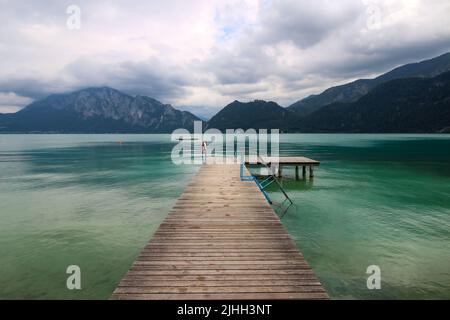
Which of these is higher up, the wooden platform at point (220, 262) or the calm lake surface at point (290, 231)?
the wooden platform at point (220, 262)

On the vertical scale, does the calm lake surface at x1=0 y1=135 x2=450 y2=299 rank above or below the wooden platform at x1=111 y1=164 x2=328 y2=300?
below

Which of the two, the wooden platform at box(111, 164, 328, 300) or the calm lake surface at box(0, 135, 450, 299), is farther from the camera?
the calm lake surface at box(0, 135, 450, 299)

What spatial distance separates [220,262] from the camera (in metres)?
6.66

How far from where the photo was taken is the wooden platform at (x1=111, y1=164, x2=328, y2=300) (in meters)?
5.41

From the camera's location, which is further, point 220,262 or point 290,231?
point 290,231

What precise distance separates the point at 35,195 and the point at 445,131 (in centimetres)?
25859

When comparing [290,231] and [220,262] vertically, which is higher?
[220,262]

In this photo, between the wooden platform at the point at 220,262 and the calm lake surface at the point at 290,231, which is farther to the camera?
the calm lake surface at the point at 290,231

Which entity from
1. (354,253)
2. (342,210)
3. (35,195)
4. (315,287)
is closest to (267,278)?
(315,287)

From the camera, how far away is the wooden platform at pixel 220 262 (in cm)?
541

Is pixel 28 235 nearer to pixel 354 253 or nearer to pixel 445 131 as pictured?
pixel 354 253
